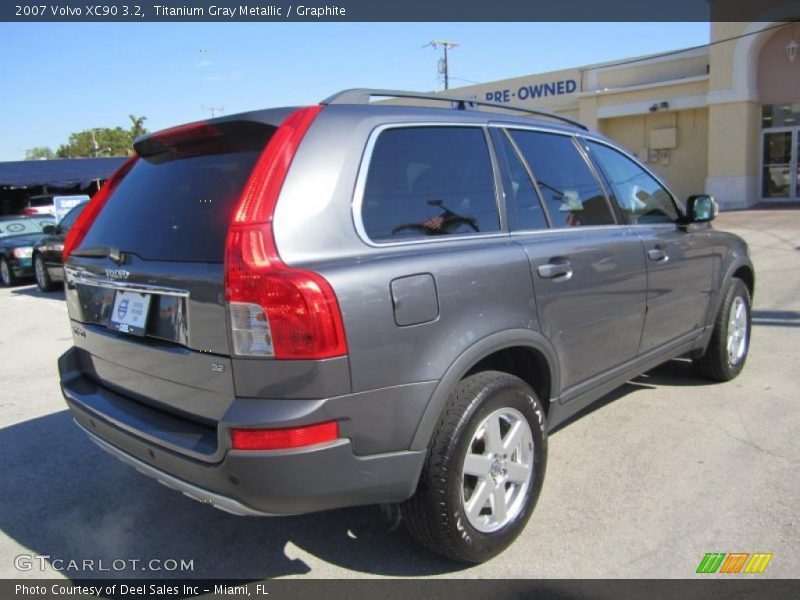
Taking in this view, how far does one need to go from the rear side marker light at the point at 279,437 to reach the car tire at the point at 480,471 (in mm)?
529

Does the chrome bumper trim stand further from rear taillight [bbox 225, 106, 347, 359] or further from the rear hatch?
rear taillight [bbox 225, 106, 347, 359]

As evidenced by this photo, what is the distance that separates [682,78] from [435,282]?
23.0m

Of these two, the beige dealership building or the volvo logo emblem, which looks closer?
the volvo logo emblem

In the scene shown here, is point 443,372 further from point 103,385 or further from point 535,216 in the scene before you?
point 103,385

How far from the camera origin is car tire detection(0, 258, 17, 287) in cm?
1377

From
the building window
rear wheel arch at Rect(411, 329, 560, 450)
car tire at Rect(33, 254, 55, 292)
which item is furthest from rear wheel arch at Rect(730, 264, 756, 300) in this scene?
the building window

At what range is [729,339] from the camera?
16.1ft

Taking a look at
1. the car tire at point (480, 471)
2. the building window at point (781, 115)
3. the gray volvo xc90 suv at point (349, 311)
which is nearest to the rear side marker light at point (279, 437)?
the gray volvo xc90 suv at point (349, 311)

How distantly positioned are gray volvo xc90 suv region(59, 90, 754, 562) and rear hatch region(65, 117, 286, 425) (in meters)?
0.01

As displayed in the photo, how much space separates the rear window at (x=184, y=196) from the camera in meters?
2.54

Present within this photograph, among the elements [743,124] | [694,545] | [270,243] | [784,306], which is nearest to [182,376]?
[270,243]

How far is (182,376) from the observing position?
2480 millimetres

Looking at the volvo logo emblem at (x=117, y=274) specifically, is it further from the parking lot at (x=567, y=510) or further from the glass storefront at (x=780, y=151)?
the glass storefront at (x=780, y=151)

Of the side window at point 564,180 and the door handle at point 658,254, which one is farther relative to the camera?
the door handle at point 658,254
